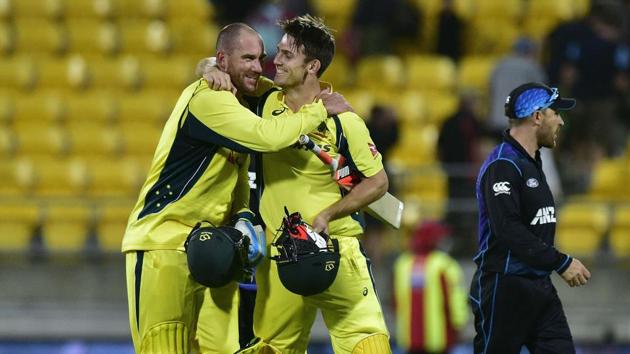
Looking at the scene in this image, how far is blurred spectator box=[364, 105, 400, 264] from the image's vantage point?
13258mm

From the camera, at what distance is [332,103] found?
7645mm

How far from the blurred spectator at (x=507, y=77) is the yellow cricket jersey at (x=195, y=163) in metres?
6.82

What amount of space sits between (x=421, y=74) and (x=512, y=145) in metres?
7.62

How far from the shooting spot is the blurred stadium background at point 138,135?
13.1 metres

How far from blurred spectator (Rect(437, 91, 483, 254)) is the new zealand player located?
16.7ft

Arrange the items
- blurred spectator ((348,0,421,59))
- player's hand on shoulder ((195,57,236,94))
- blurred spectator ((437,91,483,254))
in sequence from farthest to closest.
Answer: blurred spectator ((348,0,421,59)), blurred spectator ((437,91,483,254)), player's hand on shoulder ((195,57,236,94))

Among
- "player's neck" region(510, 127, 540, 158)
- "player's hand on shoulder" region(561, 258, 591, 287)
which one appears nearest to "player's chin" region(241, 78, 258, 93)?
"player's neck" region(510, 127, 540, 158)

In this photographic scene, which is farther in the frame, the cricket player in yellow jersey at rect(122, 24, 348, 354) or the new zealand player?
the new zealand player

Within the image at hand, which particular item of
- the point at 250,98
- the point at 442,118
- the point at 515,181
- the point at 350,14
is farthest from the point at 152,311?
the point at 350,14

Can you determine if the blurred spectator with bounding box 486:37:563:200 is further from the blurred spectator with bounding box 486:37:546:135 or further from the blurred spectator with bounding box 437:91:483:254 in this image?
the blurred spectator with bounding box 437:91:483:254

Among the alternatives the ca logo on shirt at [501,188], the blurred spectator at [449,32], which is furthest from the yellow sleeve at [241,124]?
the blurred spectator at [449,32]

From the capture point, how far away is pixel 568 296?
13.4 m

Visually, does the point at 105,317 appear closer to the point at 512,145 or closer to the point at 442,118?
the point at 442,118

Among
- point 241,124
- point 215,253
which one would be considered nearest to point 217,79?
point 241,124
